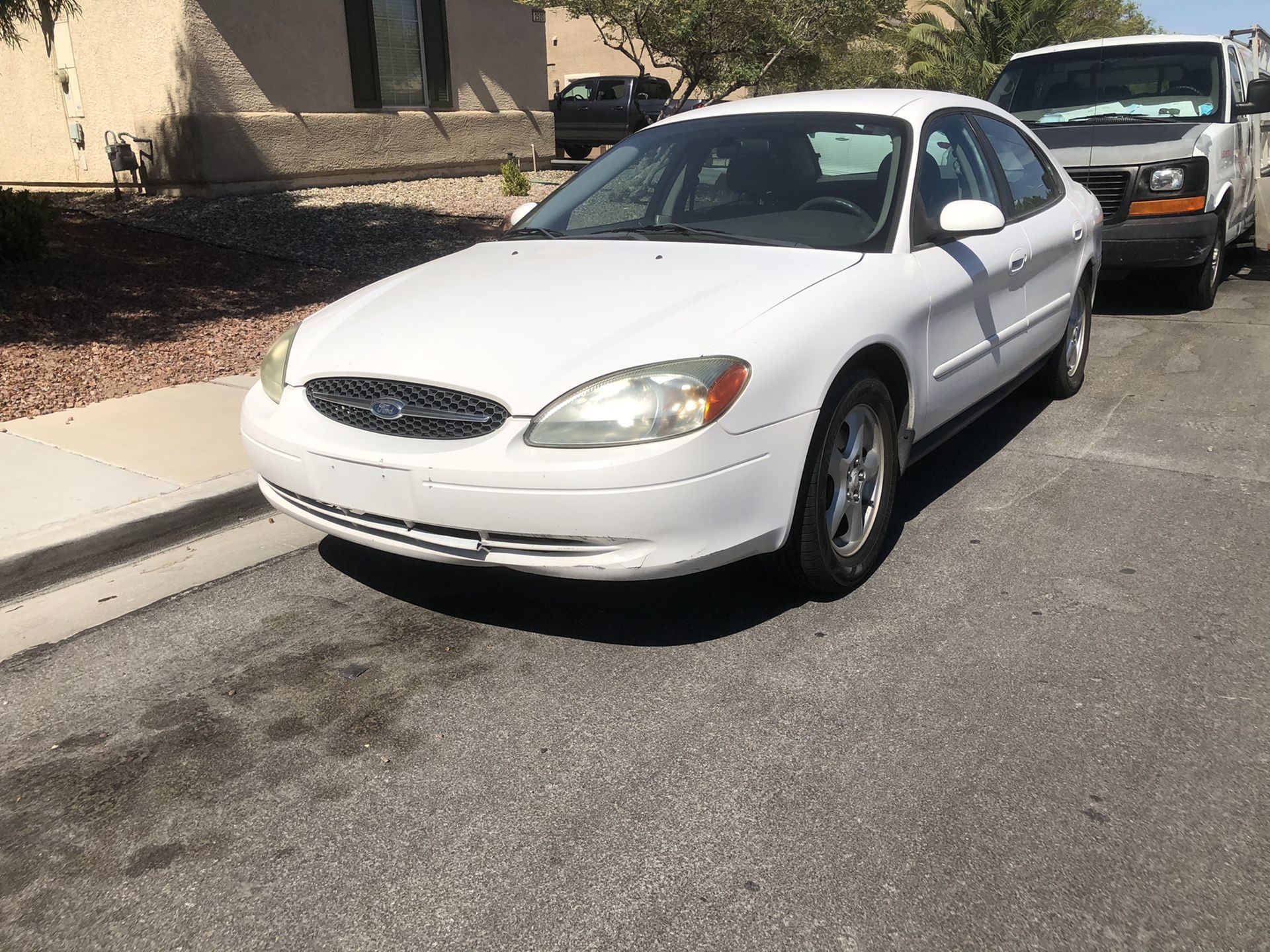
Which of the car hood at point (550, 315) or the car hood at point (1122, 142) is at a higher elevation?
the car hood at point (1122, 142)

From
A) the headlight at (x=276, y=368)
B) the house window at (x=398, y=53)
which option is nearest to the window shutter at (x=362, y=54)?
the house window at (x=398, y=53)

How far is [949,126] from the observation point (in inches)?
195

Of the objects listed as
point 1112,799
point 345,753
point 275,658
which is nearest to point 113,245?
point 275,658

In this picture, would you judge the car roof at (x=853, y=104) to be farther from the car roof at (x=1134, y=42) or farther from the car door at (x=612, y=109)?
the car door at (x=612, y=109)

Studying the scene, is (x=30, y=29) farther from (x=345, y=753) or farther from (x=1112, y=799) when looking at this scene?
(x=1112, y=799)

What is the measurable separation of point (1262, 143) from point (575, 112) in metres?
16.2

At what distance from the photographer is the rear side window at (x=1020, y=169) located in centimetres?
534

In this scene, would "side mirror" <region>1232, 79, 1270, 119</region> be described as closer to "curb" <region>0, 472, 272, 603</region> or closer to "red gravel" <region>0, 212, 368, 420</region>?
"red gravel" <region>0, 212, 368, 420</region>

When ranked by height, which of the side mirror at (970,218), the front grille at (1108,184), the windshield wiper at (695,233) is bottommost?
the front grille at (1108,184)

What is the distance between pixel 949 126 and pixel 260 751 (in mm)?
3777

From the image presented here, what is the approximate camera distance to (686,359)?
3.33 meters

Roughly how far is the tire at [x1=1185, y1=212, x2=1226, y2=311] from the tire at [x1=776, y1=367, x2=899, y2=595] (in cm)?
581

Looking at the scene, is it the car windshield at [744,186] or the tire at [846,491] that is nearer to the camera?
the tire at [846,491]

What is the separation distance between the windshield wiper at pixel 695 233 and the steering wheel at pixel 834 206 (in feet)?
0.89
